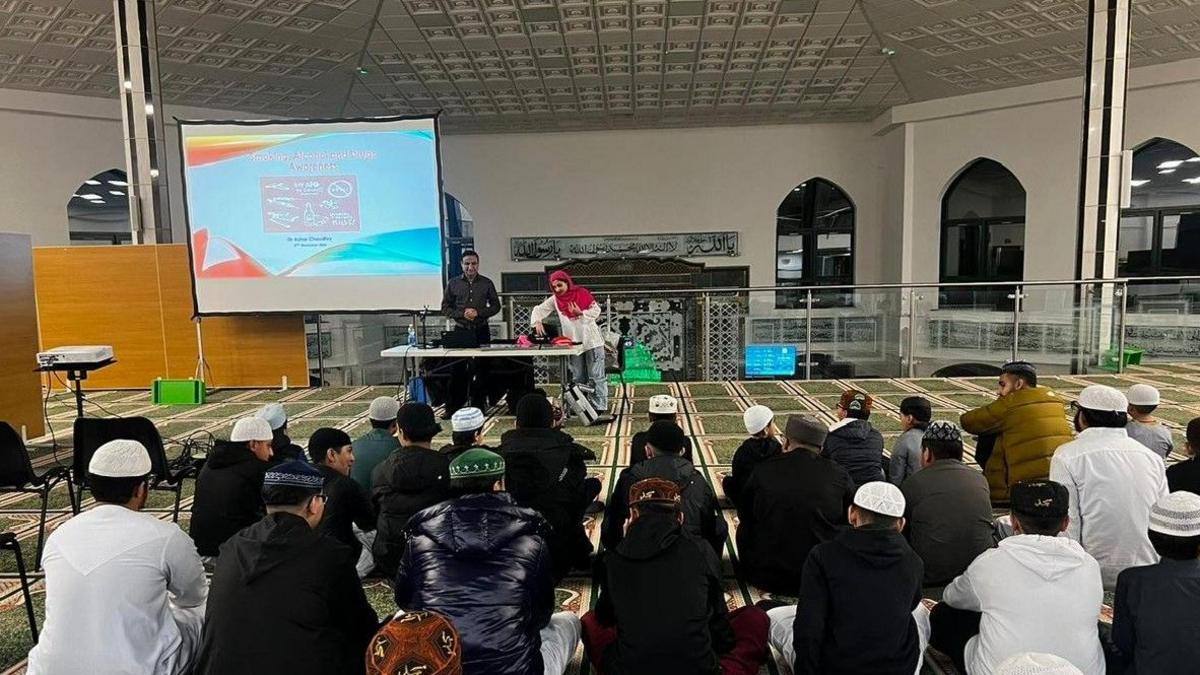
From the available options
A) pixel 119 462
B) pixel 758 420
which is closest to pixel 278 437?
pixel 119 462

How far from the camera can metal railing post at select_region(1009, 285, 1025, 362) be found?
7090 millimetres

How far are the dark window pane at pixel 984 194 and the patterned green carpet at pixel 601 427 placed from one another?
406 centimetres

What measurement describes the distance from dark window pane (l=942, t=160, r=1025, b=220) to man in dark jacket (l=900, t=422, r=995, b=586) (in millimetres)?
10051

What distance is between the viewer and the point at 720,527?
2.41 m

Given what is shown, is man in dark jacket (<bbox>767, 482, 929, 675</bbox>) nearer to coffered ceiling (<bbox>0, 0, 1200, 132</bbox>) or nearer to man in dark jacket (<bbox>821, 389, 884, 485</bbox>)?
man in dark jacket (<bbox>821, 389, 884, 485</bbox>)

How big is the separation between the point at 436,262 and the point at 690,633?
191 inches

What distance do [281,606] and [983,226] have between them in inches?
473

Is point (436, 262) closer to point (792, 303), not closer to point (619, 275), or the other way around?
point (792, 303)

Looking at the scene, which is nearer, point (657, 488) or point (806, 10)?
point (657, 488)

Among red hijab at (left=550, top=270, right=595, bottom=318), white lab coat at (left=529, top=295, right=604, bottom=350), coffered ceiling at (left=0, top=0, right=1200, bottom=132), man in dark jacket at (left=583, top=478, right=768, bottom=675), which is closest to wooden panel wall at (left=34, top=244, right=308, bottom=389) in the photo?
coffered ceiling at (left=0, top=0, right=1200, bottom=132)

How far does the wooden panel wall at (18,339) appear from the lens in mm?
4480

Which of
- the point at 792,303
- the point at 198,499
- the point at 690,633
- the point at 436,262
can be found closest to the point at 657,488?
the point at 690,633

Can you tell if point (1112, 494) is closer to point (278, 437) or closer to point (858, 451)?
point (858, 451)

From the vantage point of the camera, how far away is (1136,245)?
9789 mm
